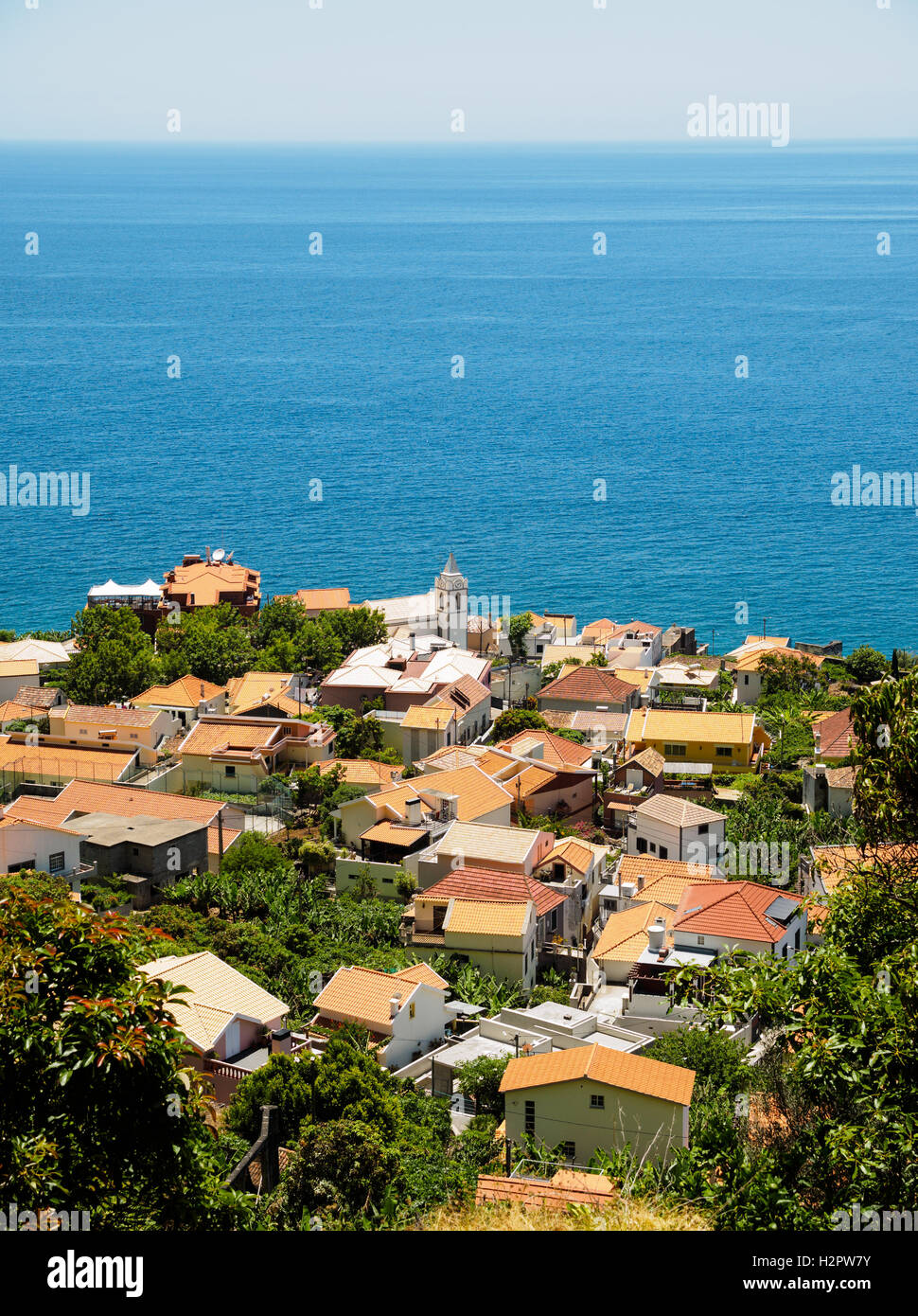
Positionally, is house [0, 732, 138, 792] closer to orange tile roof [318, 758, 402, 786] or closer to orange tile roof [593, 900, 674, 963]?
orange tile roof [318, 758, 402, 786]

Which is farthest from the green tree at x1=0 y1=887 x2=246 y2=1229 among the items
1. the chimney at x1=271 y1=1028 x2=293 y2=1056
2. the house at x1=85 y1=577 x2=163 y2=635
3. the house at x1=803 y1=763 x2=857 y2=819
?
the house at x1=85 y1=577 x2=163 y2=635

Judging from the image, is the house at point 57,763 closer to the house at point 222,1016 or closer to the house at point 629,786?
the house at point 629,786

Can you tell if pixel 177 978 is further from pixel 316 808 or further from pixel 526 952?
pixel 316 808

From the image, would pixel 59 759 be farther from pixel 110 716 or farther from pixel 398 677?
pixel 398 677

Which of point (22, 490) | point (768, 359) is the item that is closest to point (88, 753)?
point (22, 490)

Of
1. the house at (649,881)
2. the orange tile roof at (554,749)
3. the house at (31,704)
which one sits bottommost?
the house at (649,881)

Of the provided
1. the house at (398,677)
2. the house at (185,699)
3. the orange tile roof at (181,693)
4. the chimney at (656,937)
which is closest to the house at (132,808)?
the house at (185,699)
